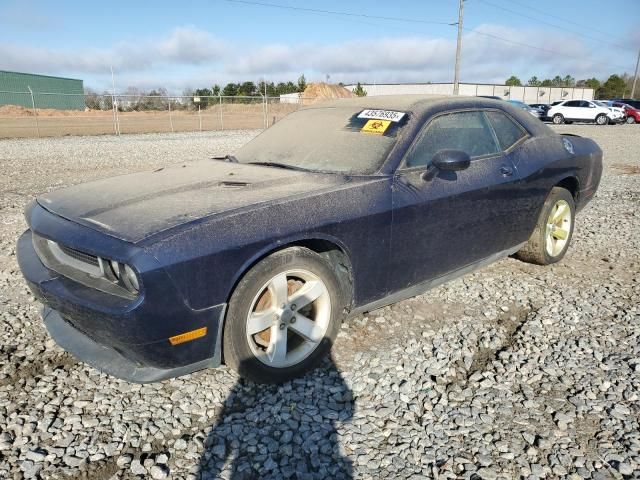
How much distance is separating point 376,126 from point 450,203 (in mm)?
719

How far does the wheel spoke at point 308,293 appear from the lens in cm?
272

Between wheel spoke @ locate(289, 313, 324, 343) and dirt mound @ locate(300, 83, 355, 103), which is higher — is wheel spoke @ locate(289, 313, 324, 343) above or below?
below

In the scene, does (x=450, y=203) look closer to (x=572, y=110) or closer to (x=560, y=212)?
(x=560, y=212)

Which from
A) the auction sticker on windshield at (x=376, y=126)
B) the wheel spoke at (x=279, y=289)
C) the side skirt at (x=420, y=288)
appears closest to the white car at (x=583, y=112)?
the side skirt at (x=420, y=288)

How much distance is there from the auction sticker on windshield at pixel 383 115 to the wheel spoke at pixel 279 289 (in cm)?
144

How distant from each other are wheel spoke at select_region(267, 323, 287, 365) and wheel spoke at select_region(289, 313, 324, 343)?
0.07 meters

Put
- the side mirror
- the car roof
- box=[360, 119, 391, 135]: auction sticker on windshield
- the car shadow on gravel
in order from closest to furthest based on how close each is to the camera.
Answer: the car shadow on gravel
the side mirror
box=[360, 119, 391, 135]: auction sticker on windshield
the car roof

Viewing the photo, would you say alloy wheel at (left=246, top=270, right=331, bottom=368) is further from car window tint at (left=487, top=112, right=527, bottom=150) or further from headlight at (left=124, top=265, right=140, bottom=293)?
car window tint at (left=487, top=112, right=527, bottom=150)

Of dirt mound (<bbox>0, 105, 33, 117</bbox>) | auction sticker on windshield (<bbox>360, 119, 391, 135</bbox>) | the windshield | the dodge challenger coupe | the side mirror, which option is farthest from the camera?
dirt mound (<bbox>0, 105, 33, 117</bbox>)

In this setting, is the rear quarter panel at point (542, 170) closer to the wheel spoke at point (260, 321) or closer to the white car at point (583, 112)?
the wheel spoke at point (260, 321)

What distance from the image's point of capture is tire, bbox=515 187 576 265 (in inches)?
169

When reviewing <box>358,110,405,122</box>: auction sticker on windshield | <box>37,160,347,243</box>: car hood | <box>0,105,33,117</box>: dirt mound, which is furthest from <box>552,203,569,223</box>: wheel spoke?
<box>0,105,33,117</box>: dirt mound

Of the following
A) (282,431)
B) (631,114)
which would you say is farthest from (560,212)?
(631,114)

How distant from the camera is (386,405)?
2.56 m
